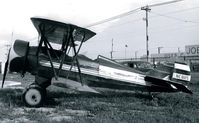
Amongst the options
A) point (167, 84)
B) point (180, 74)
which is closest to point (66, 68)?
point (167, 84)

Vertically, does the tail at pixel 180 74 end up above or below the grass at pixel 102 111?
above

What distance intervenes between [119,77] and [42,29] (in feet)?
9.89

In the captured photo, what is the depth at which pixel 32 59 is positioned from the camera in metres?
9.83

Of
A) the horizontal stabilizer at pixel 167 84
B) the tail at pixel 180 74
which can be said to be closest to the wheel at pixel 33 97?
the horizontal stabilizer at pixel 167 84

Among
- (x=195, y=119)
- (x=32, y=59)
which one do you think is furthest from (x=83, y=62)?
(x=195, y=119)

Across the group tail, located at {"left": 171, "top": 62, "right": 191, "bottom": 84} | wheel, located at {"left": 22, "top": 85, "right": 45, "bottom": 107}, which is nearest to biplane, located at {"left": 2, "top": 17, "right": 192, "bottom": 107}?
wheel, located at {"left": 22, "top": 85, "right": 45, "bottom": 107}

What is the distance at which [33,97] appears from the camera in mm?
9117

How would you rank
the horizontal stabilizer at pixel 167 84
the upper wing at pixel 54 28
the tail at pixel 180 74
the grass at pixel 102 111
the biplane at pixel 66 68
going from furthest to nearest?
the tail at pixel 180 74
the horizontal stabilizer at pixel 167 84
the biplane at pixel 66 68
the upper wing at pixel 54 28
the grass at pixel 102 111

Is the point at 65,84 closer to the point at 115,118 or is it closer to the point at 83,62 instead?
the point at 83,62

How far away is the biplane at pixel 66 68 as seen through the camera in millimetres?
9398

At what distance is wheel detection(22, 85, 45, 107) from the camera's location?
9.05 m

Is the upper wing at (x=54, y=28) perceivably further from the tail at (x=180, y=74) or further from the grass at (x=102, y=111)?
the tail at (x=180, y=74)

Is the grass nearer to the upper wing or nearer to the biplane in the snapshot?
the biplane

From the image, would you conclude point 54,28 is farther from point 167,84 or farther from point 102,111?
point 167,84
